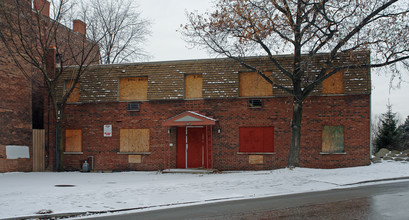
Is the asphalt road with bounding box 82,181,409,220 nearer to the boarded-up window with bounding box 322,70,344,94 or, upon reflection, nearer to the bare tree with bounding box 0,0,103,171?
the boarded-up window with bounding box 322,70,344,94

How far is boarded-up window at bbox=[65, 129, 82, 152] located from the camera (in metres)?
24.4

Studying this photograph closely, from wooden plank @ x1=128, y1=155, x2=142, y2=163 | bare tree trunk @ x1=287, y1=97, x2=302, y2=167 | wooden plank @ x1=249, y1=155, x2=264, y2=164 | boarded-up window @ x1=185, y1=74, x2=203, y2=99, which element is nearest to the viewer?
bare tree trunk @ x1=287, y1=97, x2=302, y2=167

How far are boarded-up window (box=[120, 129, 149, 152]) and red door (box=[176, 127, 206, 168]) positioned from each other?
2042 mm

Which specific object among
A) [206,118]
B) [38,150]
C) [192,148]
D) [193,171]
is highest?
[206,118]

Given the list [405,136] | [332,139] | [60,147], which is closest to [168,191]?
[332,139]

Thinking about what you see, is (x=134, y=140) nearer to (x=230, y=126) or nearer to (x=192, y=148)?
(x=192, y=148)

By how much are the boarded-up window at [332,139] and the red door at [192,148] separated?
6749mm

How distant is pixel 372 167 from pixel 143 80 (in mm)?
13662

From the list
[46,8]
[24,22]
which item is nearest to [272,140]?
[24,22]

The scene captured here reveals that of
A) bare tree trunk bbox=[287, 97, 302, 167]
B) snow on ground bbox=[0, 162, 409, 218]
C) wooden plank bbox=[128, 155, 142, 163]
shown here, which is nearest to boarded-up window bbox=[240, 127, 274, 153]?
bare tree trunk bbox=[287, 97, 302, 167]

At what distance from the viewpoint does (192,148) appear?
22.9 metres

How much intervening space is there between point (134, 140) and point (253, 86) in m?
7.80

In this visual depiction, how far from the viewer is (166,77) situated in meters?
23.2

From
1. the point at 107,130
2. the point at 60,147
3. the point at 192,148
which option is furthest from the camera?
the point at 107,130
